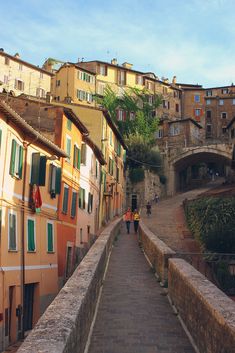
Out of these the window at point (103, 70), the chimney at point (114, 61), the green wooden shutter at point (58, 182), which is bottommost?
the green wooden shutter at point (58, 182)

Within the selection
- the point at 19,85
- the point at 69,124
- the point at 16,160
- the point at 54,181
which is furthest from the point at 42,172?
the point at 19,85

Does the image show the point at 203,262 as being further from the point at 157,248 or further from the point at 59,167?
the point at 59,167

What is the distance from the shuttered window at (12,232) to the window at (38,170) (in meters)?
2.37

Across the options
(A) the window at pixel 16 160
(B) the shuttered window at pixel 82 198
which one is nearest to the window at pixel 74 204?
(B) the shuttered window at pixel 82 198

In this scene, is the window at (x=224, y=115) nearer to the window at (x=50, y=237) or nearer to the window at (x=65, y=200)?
the window at (x=65, y=200)

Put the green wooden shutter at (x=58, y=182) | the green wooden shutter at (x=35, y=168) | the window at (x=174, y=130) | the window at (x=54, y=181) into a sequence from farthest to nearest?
1. the window at (x=174, y=130)
2. the green wooden shutter at (x=58, y=182)
3. the window at (x=54, y=181)
4. the green wooden shutter at (x=35, y=168)

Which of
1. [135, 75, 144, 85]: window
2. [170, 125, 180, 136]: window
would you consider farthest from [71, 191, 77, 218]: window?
[135, 75, 144, 85]: window

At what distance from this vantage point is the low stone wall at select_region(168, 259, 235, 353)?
5.38 m

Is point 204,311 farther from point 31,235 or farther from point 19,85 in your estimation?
point 19,85

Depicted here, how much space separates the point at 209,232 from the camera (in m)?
26.3

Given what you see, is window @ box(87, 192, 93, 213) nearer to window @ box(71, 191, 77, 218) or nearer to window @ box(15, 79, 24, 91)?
window @ box(71, 191, 77, 218)

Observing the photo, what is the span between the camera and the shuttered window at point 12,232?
1664 centimetres

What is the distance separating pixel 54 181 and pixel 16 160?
4033mm

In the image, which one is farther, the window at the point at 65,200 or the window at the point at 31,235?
the window at the point at 65,200
